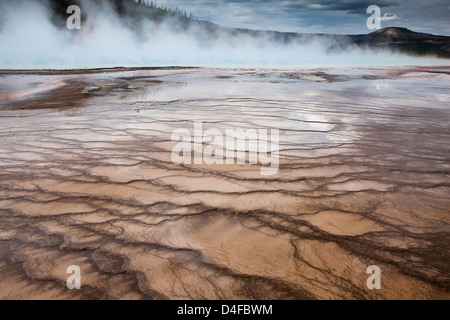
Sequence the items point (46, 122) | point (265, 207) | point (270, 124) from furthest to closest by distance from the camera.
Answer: point (46, 122) < point (270, 124) < point (265, 207)

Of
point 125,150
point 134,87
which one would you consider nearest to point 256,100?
point 125,150

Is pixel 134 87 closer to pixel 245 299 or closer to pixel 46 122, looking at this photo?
pixel 46 122

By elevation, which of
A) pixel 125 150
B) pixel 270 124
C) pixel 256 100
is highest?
pixel 256 100

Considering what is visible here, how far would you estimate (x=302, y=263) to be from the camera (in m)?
1.26

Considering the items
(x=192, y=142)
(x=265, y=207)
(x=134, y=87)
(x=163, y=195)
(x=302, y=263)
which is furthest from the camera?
(x=134, y=87)

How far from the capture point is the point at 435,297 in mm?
1098

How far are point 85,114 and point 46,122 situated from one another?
1.92 ft

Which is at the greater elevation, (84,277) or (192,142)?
(192,142)

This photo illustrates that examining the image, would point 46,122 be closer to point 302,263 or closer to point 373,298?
point 302,263

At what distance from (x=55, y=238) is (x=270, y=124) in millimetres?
2672

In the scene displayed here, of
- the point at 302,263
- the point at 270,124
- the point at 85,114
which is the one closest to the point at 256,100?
the point at 270,124

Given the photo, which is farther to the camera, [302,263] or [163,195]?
[163,195]

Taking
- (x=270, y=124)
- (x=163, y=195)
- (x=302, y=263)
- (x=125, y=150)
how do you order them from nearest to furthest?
1. (x=302, y=263)
2. (x=163, y=195)
3. (x=125, y=150)
4. (x=270, y=124)

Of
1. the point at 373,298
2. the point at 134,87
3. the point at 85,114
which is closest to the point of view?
the point at 373,298
